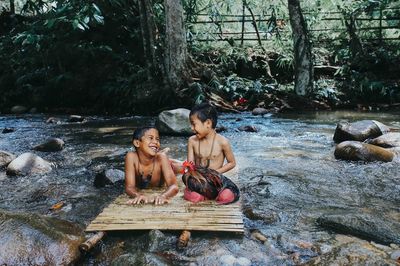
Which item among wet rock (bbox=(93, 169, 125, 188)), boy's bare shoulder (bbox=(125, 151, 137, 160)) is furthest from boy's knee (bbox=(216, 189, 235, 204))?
wet rock (bbox=(93, 169, 125, 188))

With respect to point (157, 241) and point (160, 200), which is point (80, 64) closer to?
point (160, 200)

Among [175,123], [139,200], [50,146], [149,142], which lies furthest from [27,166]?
[175,123]

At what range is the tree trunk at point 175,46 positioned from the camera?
382 inches

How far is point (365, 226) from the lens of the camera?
290 cm

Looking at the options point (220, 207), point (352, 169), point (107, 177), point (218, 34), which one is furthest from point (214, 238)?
point (218, 34)

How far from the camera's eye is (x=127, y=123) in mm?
9188

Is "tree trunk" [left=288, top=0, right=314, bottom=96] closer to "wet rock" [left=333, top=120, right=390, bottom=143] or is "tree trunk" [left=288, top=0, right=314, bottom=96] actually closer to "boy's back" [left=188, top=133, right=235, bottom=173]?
"wet rock" [left=333, top=120, right=390, bottom=143]

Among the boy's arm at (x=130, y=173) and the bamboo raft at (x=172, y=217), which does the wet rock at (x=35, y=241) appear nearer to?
the bamboo raft at (x=172, y=217)

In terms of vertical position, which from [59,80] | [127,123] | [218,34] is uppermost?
[218,34]

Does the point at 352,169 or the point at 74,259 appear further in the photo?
the point at 352,169

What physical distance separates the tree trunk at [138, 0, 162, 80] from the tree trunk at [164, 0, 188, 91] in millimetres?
695

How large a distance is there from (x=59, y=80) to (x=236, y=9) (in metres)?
7.05

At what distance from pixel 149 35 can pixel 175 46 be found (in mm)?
1124

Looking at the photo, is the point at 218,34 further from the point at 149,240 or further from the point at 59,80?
the point at 149,240
